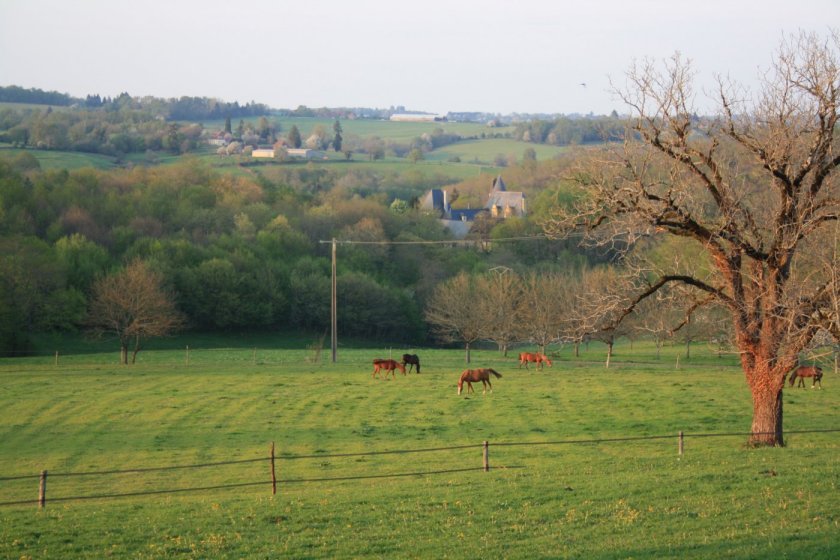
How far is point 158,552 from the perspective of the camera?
1258cm

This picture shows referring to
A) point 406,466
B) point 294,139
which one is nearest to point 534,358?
point 406,466

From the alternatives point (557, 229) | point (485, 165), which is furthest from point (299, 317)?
point (485, 165)

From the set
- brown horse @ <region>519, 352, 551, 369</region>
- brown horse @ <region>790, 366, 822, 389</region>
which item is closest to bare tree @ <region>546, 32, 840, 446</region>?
brown horse @ <region>790, 366, 822, 389</region>

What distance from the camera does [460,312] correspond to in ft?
174

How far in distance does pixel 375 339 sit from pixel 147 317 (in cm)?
2473

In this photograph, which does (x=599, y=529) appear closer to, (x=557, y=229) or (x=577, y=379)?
(x=557, y=229)

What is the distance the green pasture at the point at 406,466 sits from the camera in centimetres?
1309

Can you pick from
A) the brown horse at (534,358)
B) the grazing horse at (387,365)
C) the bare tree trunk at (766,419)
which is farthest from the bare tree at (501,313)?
the bare tree trunk at (766,419)

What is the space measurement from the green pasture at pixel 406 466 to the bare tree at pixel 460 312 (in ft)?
30.9

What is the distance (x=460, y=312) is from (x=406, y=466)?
32.2 m

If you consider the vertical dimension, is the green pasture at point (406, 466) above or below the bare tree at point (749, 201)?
below

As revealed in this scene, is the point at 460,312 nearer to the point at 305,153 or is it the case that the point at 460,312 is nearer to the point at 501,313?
the point at 501,313

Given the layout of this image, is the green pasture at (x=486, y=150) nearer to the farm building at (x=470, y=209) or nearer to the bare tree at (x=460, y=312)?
the farm building at (x=470, y=209)

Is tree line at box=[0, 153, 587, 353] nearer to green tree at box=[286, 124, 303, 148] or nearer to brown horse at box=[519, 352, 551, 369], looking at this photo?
brown horse at box=[519, 352, 551, 369]
